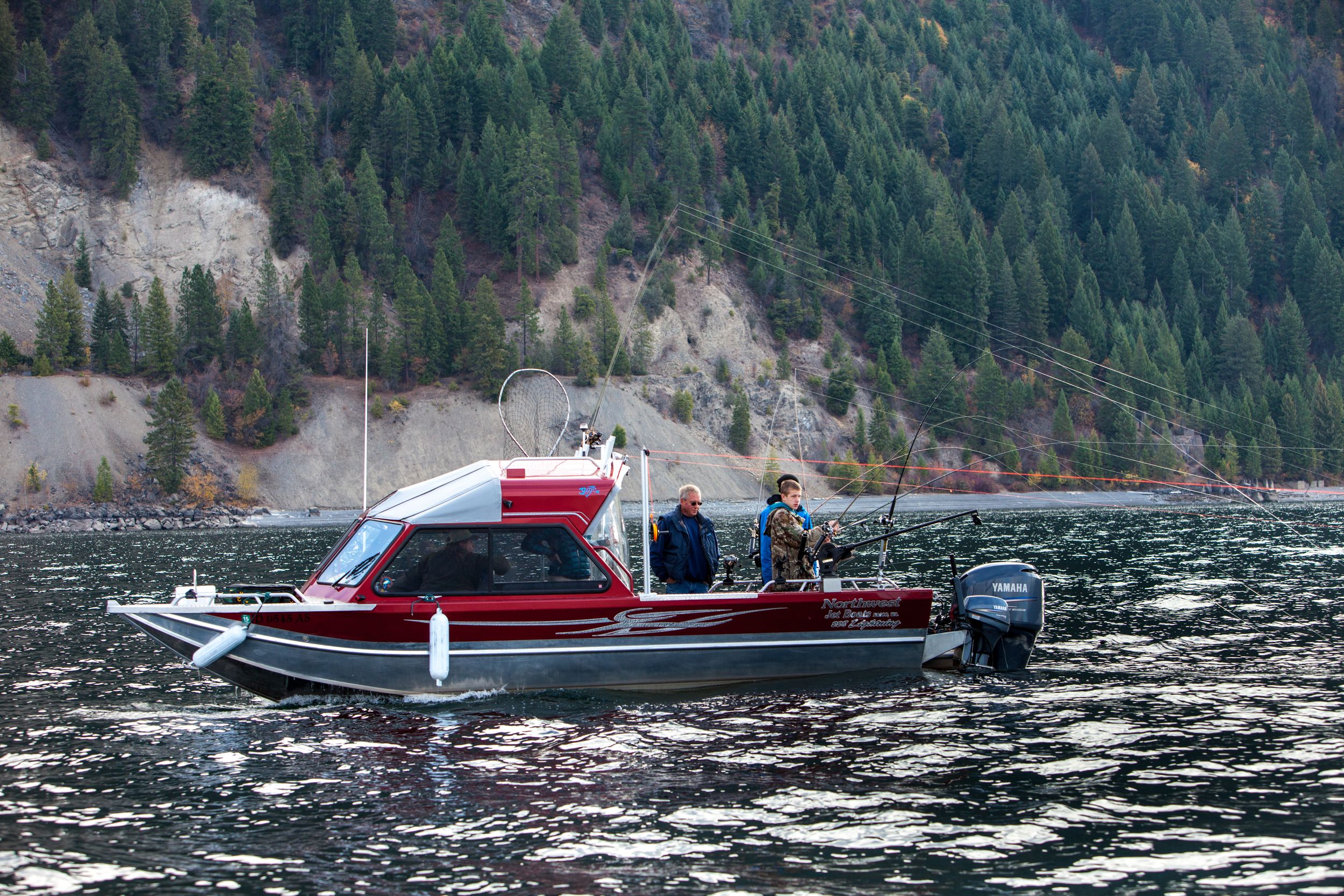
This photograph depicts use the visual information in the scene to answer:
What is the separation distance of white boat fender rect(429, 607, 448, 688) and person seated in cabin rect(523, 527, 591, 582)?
1.23 meters

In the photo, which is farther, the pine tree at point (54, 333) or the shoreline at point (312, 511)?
the pine tree at point (54, 333)

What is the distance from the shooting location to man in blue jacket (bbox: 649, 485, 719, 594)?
14.7 meters

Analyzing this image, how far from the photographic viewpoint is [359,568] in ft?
44.2

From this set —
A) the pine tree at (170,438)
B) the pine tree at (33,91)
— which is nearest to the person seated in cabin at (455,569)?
the pine tree at (170,438)

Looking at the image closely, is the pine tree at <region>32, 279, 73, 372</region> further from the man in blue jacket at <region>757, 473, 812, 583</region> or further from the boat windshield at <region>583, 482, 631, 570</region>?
the man in blue jacket at <region>757, 473, 812, 583</region>

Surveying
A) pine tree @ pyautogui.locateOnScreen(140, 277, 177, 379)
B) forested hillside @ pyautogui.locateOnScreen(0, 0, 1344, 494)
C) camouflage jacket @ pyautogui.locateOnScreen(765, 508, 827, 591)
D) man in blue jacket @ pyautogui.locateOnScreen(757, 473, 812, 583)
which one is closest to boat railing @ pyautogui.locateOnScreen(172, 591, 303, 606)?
man in blue jacket @ pyautogui.locateOnScreen(757, 473, 812, 583)

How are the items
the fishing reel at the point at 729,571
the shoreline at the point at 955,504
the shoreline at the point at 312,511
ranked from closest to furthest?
the fishing reel at the point at 729,571
the shoreline at the point at 312,511
the shoreline at the point at 955,504

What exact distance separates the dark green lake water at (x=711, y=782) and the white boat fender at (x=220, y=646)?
815mm

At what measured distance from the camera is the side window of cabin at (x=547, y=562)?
1330cm

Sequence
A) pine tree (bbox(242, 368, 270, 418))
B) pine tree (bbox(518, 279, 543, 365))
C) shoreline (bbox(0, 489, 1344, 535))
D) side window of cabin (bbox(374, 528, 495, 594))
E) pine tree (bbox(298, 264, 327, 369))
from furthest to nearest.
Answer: pine tree (bbox(518, 279, 543, 365)) → pine tree (bbox(298, 264, 327, 369)) → pine tree (bbox(242, 368, 270, 418)) → shoreline (bbox(0, 489, 1344, 535)) → side window of cabin (bbox(374, 528, 495, 594))

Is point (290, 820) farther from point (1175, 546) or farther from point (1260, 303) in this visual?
point (1260, 303)

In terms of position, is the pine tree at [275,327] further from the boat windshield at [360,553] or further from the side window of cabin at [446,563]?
the side window of cabin at [446,563]

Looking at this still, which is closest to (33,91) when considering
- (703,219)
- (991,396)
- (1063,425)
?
(703,219)

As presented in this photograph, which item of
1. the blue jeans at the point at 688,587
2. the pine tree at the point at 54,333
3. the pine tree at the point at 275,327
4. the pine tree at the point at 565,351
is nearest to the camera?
the blue jeans at the point at 688,587
